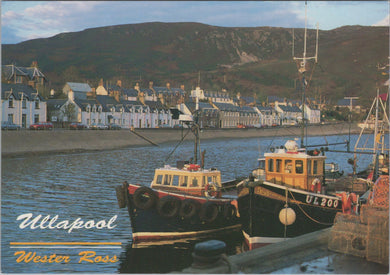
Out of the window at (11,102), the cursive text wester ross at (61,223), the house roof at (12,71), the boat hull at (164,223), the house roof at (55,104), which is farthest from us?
the house roof at (55,104)

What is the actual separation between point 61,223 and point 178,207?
29.3 feet

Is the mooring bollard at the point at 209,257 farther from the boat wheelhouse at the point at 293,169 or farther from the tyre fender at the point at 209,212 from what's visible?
the boat wheelhouse at the point at 293,169

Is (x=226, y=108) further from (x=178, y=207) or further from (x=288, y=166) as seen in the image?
(x=178, y=207)

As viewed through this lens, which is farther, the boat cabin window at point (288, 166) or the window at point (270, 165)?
the window at point (270, 165)

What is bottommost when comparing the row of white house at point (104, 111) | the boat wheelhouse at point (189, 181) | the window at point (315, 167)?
the boat wheelhouse at point (189, 181)

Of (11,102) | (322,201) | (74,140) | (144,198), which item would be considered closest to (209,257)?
(144,198)

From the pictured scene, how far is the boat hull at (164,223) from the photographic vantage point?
23.2m

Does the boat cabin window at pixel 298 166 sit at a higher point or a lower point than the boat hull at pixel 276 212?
higher

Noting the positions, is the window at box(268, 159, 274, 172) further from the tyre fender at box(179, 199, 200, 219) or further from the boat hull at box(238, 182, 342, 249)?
the tyre fender at box(179, 199, 200, 219)

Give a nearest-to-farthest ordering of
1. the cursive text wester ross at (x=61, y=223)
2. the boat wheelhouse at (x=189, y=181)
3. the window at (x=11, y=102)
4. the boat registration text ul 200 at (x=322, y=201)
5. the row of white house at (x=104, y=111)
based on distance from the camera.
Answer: the boat registration text ul 200 at (x=322, y=201), the boat wheelhouse at (x=189, y=181), the cursive text wester ross at (x=61, y=223), the window at (x=11, y=102), the row of white house at (x=104, y=111)

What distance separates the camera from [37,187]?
41.3 m

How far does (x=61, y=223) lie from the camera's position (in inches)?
1104

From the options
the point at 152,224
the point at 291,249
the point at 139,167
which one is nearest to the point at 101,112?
the point at 139,167

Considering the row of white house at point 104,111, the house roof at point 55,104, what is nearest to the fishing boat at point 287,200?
the row of white house at point 104,111
